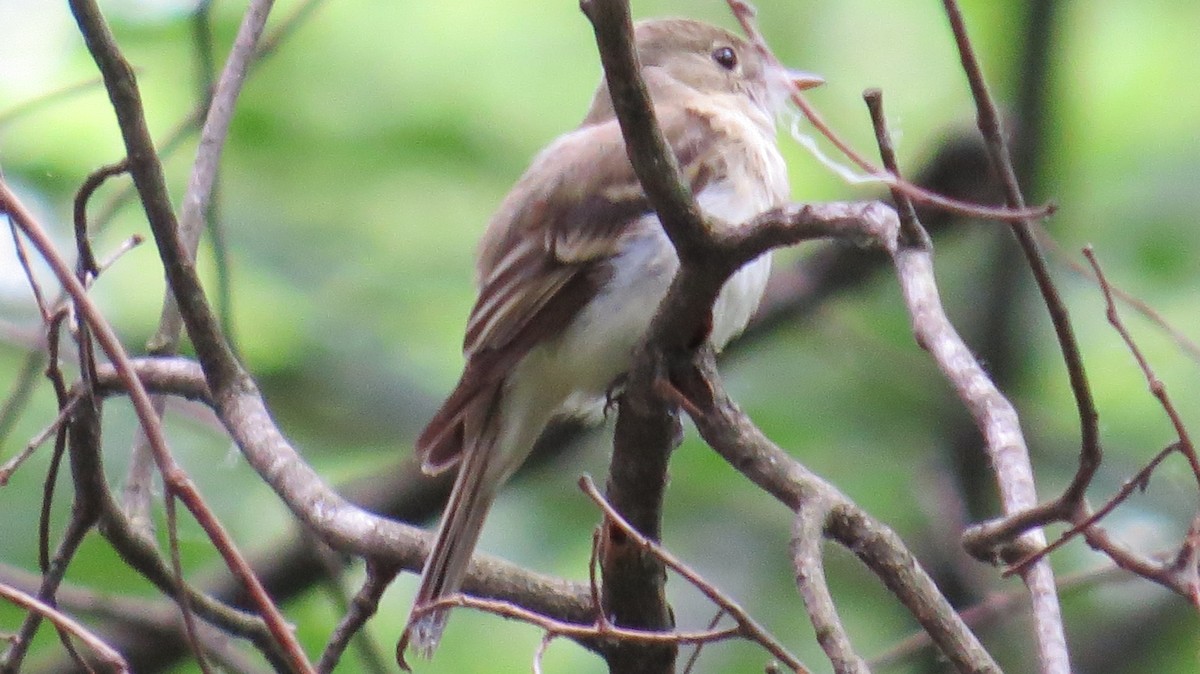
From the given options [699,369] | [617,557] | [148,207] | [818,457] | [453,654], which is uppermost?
[148,207]

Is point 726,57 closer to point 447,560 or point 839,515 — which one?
point 447,560

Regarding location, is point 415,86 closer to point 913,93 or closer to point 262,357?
point 262,357

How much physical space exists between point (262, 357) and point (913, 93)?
249 cm

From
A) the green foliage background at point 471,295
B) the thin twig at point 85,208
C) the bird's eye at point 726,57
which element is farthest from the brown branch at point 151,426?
the bird's eye at point 726,57

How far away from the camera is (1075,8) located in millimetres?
5375

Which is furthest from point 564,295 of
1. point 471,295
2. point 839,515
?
point 471,295

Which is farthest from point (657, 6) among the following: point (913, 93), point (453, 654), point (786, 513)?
point (453, 654)

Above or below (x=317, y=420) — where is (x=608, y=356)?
above

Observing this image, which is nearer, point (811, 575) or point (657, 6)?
point (811, 575)

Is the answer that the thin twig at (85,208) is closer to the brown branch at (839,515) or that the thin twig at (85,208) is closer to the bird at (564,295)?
the bird at (564,295)

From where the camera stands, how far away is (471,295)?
5.23 m

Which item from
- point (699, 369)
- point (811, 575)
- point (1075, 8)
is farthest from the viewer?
point (1075, 8)

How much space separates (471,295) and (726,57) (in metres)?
1.04

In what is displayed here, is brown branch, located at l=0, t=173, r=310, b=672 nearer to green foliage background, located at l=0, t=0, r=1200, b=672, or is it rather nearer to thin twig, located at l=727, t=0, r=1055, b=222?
thin twig, located at l=727, t=0, r=1055, b=222
